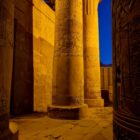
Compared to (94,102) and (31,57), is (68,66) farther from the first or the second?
(94,102)

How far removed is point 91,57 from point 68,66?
13.8 feet

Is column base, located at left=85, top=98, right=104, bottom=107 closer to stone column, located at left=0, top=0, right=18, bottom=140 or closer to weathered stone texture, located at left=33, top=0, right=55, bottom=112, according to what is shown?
weathered stone texture, located at left=33, top=0, right=55, bottom=112

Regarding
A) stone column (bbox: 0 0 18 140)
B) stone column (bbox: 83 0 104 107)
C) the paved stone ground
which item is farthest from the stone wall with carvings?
stone column (bbox: 0 0 18 140)

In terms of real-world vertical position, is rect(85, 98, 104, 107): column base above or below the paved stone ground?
above

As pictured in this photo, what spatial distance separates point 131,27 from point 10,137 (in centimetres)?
245

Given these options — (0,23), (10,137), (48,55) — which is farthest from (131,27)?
(48,55)

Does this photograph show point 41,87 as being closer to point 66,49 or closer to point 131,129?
point 66,49

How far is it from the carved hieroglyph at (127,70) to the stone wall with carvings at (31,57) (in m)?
6.07

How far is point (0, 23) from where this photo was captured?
3.38m

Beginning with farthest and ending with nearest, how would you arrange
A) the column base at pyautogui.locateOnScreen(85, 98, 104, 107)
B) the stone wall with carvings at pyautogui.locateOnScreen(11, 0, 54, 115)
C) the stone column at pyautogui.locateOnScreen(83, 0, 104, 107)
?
1. the stone column at pyautogui.locateOnScreen(83, 0, 104, 107)
2. the column base at pyautogui.locateOnScreen(85, 98, 104, 107)
3. the stone wall with carvings at pyautogui.locateOnScreen(11, 0, 54, 115)

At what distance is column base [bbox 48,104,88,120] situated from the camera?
6.52 meters

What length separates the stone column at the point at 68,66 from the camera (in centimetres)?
672

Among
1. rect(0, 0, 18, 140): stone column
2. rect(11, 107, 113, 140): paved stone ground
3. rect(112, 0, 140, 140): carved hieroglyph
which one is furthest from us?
rect(11, 107, 113, 140): paved stone ground

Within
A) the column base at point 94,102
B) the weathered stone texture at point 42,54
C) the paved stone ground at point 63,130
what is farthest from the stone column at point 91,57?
the paved stone ground at point 63,130
